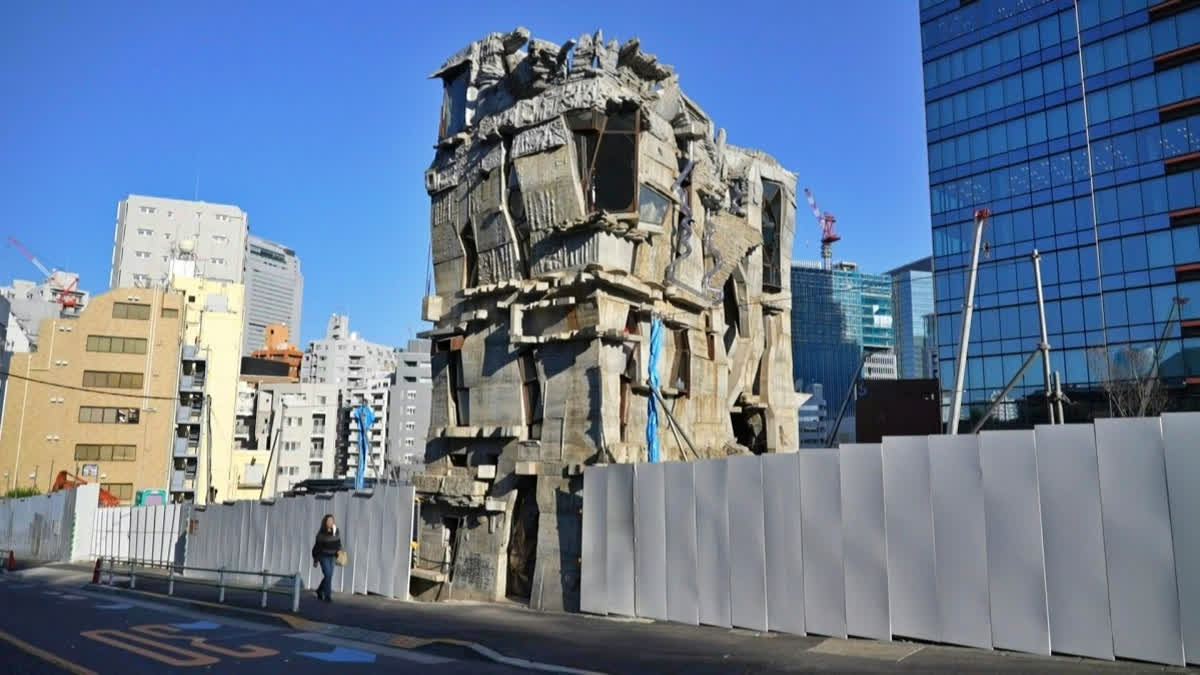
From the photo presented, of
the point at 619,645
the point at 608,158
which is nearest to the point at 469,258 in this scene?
the point at 608,158

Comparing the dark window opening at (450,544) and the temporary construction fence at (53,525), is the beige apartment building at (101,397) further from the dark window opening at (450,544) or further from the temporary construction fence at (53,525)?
the dark window opening at (450,544)

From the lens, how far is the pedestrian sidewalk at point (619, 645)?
11.0 metres

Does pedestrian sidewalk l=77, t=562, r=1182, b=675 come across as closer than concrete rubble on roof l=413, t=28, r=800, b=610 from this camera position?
Yes

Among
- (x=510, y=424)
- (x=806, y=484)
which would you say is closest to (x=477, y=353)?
(x=510, y=424)

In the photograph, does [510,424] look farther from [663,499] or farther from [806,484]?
[806,484]

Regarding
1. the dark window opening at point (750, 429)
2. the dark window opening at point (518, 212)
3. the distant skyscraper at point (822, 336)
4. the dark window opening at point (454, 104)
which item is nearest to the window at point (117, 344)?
the dark window opening at point (454, 104)

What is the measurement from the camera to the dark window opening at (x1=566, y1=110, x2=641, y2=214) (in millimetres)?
23438

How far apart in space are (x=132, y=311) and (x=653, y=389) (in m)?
62.0

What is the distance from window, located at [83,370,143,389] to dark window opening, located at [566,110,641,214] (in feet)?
193

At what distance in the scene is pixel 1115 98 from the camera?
188 feet

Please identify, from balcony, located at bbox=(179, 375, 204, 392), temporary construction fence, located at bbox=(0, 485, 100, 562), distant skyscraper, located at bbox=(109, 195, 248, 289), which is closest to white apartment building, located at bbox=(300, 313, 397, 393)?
distant skyscraper, located at bbox=(109, 195, 248, 289)

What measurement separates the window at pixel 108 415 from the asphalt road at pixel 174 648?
53.2 meters

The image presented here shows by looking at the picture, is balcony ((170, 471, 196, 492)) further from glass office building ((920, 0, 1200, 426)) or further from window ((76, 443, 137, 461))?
glass office building ((920, 0, 1200, 426))

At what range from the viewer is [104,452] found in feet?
215
